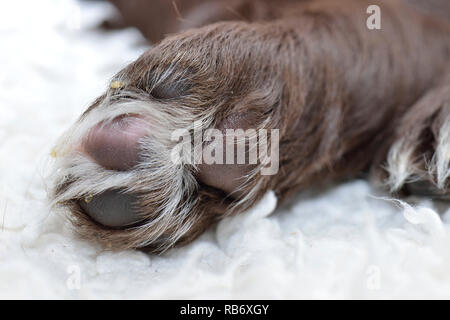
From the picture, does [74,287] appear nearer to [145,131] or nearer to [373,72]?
[145,131]

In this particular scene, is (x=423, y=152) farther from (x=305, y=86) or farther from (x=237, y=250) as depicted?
(x=237, y=250)

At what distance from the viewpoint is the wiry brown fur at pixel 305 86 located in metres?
0.67

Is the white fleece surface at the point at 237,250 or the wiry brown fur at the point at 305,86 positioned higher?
the wiry brown fur at the point at 305,86

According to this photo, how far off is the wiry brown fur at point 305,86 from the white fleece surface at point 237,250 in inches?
1.1

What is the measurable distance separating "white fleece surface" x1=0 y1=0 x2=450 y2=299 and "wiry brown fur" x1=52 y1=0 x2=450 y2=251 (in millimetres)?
28

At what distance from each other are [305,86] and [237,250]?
24 centimetres

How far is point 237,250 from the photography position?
69 centimetres

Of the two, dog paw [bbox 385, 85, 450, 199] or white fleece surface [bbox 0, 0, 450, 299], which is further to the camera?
dog paw [bbox 385, 85, 450, 199]

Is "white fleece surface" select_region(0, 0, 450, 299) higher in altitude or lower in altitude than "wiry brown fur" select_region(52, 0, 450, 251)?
lower

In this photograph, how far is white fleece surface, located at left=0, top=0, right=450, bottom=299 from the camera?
1.97ft

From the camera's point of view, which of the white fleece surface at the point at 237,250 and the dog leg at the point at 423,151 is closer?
the white fleece surface at the point at 237,250

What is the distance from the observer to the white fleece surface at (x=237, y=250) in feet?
1.97

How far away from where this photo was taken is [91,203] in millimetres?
637
